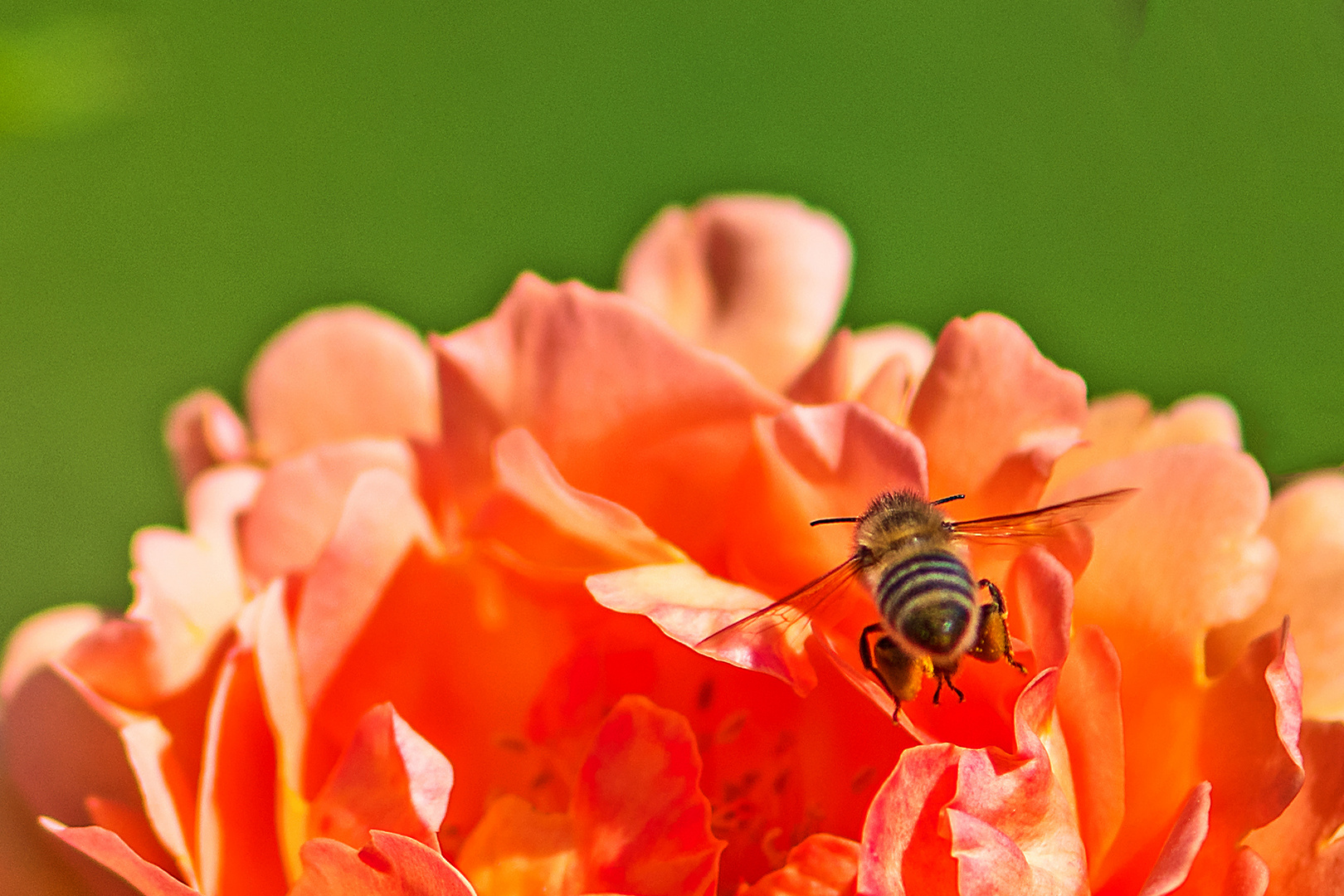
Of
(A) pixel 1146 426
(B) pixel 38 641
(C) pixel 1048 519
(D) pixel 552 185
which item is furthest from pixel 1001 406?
(D) pixel 552 185

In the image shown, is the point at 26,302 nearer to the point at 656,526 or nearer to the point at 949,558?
the point at 656,526

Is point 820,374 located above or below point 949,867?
above

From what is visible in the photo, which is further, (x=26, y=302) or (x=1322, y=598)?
(x=26, y=302)

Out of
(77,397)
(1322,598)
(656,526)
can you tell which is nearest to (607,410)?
(656,526)

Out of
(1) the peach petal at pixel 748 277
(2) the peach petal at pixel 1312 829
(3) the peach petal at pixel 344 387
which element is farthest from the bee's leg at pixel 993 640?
(3) the peach petal at pixel 344 387

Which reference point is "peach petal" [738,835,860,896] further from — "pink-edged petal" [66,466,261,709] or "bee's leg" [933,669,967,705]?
"pink-edged petal" [66,466,261,709]

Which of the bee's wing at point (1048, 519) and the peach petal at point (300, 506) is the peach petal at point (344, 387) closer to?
the peach petal at point (300, 506)

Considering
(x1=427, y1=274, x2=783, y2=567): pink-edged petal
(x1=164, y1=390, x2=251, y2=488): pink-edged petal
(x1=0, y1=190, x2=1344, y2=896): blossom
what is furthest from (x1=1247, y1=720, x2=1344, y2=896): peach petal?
(x1=164, y1=390, x2=251, y2=488): pink-edged petal
